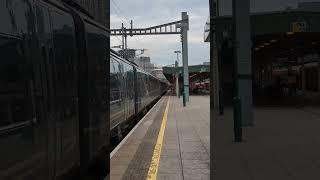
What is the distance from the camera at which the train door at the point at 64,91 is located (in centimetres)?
693

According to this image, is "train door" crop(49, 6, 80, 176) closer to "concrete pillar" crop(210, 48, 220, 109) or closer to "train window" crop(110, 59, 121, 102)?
"train window" crop(110, 59, 121, 102)

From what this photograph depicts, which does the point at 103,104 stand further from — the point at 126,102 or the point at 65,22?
the point at 126,102

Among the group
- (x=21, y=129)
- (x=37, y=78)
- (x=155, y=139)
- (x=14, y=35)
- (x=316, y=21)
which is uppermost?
(x=316, y=21)

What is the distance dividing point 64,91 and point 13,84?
6.88ft

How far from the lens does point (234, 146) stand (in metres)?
14.8

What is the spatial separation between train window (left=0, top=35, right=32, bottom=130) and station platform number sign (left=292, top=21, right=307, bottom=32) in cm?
2689

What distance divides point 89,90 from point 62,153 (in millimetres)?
2040

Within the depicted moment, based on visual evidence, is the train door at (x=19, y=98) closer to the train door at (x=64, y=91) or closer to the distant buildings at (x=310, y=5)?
the train door at (x=64, y=91)

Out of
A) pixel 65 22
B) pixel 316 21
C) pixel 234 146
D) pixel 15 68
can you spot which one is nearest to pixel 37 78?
pixel 15 68

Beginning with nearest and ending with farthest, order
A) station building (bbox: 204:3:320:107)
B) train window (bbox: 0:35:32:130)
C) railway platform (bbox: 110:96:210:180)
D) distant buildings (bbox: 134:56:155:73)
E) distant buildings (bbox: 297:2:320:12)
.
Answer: train window (bbox: 0:35:32:130) < railway platform (bbox: 110:96:210:180) < station building (bbox: 204:3:320:107) < distant buildings (bbox: 297:2:320:12) < distant buildings (bbox: 134:56:155:73)

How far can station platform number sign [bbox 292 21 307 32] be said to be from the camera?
31194mm

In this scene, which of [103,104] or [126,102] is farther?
[126,102]

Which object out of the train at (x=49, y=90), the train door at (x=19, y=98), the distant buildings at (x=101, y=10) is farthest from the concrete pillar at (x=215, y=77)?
the train door at (x=19, y=98)

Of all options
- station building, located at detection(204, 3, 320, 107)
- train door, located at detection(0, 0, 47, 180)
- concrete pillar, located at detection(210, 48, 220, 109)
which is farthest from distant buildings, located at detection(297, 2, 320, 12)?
train door, located at detection(0, 0, 47, 180)
